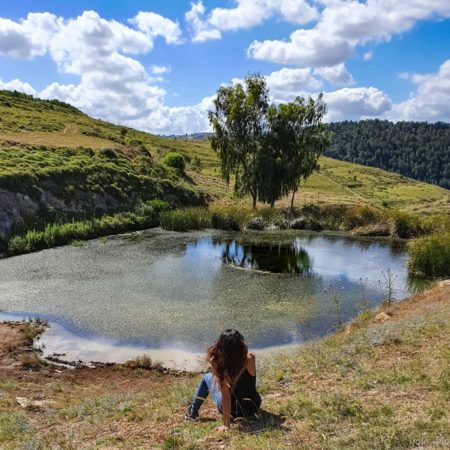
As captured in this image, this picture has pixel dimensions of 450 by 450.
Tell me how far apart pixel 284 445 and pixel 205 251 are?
27.1m

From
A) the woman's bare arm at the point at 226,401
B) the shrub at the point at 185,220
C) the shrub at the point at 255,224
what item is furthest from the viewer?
the shrub at the point at 255,224

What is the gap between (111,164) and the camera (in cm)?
5088

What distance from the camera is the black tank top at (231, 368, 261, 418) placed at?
23.7ft

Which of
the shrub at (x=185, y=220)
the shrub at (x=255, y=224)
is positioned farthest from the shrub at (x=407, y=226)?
the shrub at (x=185, y=220)

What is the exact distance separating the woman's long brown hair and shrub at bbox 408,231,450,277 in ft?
68.0

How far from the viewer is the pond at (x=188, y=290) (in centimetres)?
1698

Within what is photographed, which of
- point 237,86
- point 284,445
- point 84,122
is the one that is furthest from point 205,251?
point 84,122

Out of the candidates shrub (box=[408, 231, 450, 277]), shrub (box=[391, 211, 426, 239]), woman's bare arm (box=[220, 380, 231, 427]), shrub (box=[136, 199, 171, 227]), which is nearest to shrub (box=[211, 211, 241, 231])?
shrub (box=[136, 199, 171, 227])

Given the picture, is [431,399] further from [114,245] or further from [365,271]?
[114,245]

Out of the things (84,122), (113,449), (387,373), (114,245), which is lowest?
(114,245)

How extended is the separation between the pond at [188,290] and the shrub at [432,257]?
879 mm

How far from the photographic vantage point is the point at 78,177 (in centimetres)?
4397

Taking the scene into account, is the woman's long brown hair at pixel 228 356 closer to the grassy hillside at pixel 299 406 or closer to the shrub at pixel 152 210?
the grassy hillside at pixel 299 406

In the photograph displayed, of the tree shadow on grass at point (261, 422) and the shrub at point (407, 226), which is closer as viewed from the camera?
the tree shadow on grass at point (261, 422)
